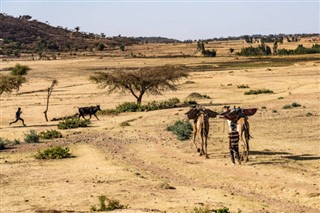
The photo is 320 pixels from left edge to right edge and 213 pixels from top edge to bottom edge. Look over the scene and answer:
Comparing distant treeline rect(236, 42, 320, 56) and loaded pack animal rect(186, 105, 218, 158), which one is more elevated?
loaded pack animal rect(186, 105, 218, 158)

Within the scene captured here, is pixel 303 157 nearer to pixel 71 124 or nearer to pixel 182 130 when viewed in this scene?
pixel 182 130

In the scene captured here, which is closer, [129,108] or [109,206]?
[109,206]

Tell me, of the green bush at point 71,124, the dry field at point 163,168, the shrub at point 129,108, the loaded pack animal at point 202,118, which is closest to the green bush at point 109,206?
the dry field at point 163,168

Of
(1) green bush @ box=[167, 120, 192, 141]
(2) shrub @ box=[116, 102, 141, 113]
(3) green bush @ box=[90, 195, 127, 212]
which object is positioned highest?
(3) green bush @ box=[90, 195, 127, 212]

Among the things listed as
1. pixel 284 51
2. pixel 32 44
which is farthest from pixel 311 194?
pixel 32 44

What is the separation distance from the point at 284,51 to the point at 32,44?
88.2 meters

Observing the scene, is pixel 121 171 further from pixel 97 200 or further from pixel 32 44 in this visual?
pixel 32 44

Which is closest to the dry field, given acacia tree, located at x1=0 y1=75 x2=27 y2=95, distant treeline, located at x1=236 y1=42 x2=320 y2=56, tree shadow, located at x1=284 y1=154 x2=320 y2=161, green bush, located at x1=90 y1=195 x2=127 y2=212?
tree shadow, located at x1=284 y1=154 x2=320 y2=161

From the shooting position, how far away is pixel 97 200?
1562cm

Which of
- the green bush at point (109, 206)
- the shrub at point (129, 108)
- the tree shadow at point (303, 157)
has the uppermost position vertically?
the green bush at point (109, 206)

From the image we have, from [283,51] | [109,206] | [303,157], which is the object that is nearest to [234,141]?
[303,157]

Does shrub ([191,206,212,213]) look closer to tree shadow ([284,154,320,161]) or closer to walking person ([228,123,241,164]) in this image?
walking person ([228,123,241,164])

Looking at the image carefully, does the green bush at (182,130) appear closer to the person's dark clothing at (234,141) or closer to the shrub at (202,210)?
the person's dark clothing at (234,141)

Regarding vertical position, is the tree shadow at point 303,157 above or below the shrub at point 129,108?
above
